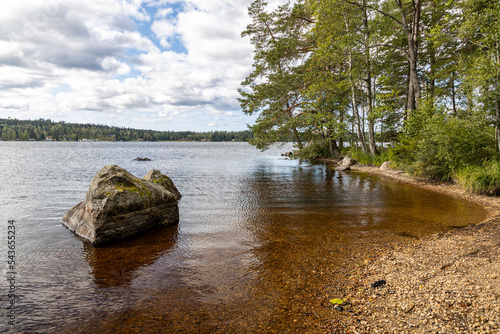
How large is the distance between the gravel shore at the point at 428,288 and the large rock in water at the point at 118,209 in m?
6.24

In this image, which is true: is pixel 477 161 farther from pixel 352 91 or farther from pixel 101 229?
pixel 101 229

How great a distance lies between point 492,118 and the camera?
12586 millimetres

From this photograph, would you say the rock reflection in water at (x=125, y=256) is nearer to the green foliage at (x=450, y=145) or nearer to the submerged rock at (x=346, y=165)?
the green foliage at (x=450, y=145)

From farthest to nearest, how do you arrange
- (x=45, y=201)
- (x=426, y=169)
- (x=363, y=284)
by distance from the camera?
1. (x=426, y=169)
2. (x=45, y=201)
3. (x=363, y=284)

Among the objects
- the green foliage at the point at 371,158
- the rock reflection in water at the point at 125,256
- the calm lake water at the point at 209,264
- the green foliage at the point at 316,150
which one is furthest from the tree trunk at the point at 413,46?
the rock reflection in water at the point at 125,256

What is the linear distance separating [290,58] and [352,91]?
8198 mm

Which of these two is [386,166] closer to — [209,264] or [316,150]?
[316,150]

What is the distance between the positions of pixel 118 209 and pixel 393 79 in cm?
3239

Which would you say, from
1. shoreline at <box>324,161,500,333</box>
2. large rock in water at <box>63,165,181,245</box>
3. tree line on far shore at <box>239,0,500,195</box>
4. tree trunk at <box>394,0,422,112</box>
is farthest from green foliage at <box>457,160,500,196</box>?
large rock in water at <box>63,165,181,245</box>

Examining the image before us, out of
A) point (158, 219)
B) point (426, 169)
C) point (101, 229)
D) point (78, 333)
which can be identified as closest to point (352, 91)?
point (426, 169)

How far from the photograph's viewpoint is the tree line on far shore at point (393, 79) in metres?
12.9

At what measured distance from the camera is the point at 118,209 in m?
7.79

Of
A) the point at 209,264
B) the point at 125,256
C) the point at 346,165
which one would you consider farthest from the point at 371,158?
the point at 125,256

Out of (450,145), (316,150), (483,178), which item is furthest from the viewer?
(316,150)
